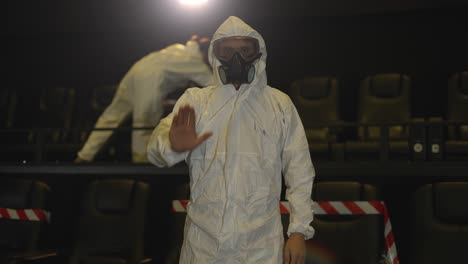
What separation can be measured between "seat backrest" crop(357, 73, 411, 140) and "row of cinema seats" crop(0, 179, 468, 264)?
2.80ft

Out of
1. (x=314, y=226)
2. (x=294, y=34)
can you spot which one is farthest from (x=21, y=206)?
(x=294, y=34)

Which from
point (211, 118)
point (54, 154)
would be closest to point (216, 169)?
point (211, 118)

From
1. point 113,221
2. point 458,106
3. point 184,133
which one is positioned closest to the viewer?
point 184,133

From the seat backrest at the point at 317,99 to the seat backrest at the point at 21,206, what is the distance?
181cm

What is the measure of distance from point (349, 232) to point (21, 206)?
2.05 m

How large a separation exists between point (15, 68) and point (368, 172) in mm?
4119

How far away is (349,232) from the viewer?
9.25 feet

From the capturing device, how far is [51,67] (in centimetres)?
562

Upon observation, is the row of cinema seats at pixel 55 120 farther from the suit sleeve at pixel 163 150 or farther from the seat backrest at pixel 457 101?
the suit sleeve at pixel 163 150

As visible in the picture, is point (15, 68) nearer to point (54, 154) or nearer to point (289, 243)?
point (54, 154)

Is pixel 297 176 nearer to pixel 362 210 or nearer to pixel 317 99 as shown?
pixel 362 210

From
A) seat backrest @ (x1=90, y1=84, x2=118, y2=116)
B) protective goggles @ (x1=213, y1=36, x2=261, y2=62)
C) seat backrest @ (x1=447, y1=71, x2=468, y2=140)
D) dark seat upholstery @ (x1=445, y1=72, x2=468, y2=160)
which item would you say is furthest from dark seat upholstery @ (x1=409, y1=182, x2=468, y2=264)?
seat backrest @ (x1=90, y1=84, x2=118, y2=116)

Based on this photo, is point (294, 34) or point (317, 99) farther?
point (294, 34)

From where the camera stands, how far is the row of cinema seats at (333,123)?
3.11 meters
